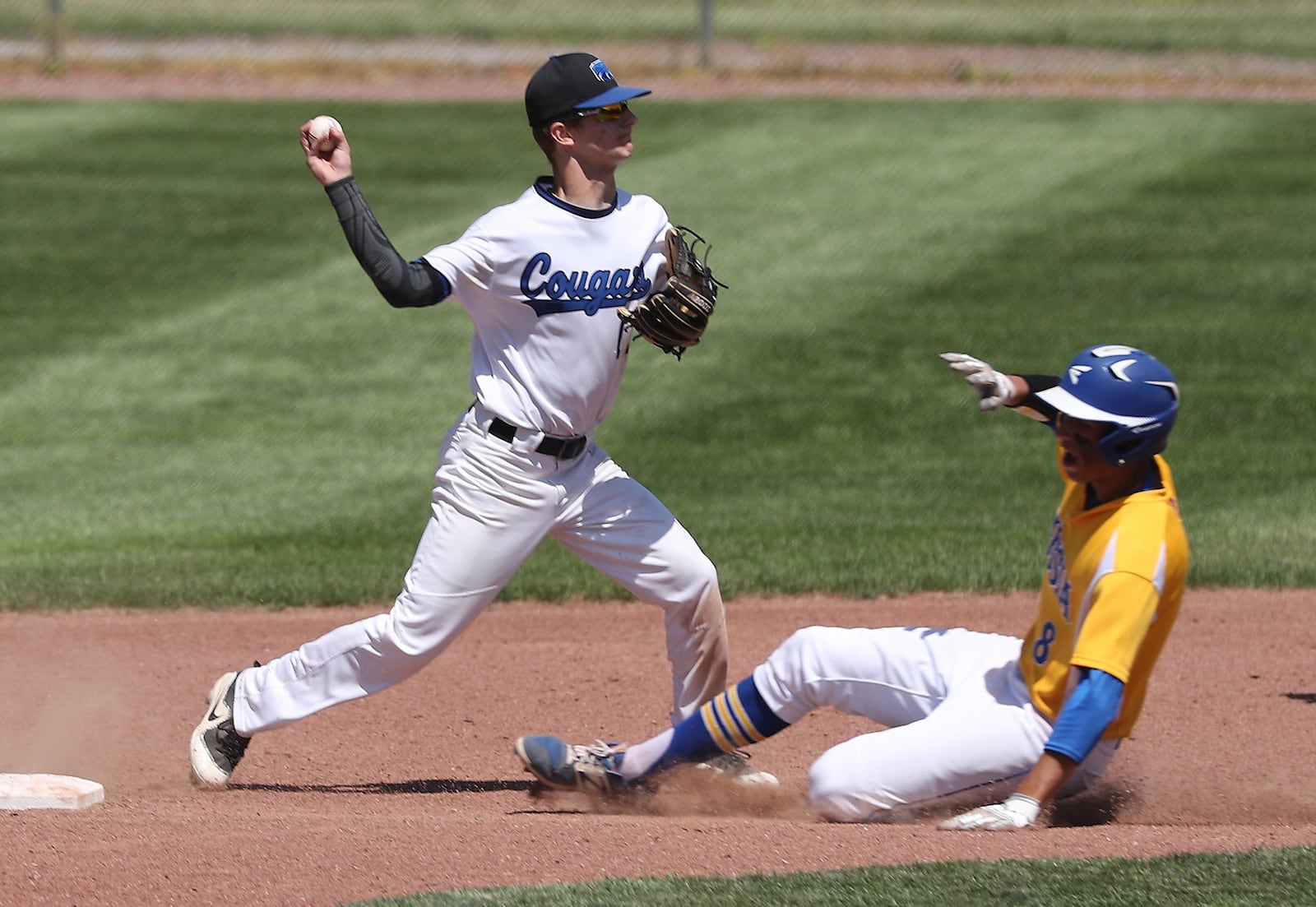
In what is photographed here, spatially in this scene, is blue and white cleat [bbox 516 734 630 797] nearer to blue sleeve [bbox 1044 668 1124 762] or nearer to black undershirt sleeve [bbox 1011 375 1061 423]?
blue sleeve [bbox 1044 668 1124 762]

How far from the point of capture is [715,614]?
539cm

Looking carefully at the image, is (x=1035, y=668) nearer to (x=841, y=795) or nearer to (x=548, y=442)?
(x=841, y=795)

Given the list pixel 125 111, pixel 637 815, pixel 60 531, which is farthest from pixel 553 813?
pixel 125 111

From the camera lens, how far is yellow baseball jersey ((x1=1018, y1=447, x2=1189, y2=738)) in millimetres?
4301

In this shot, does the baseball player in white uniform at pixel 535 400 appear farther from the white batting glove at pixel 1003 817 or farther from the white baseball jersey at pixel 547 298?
the white batting glove at pixel 1003 817

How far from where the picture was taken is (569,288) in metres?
5.05

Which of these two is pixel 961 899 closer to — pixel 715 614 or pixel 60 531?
pixel 715 614

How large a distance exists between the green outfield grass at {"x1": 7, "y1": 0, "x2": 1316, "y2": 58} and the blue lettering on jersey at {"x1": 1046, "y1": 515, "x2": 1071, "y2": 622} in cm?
1498

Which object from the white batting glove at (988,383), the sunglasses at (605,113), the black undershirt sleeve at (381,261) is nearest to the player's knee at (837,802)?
the white batting glove at (988,383)

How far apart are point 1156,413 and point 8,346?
8828 mm

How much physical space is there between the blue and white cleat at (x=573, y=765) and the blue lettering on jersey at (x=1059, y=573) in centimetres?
131

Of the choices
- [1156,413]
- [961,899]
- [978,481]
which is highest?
[1156,413]

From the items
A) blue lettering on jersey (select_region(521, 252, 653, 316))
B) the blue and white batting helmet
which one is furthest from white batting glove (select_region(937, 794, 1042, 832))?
blue lettering on jersey (select_region(521, 252, 653, 316))

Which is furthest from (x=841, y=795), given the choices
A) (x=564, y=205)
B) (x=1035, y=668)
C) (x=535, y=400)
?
(x=564, y=205)
